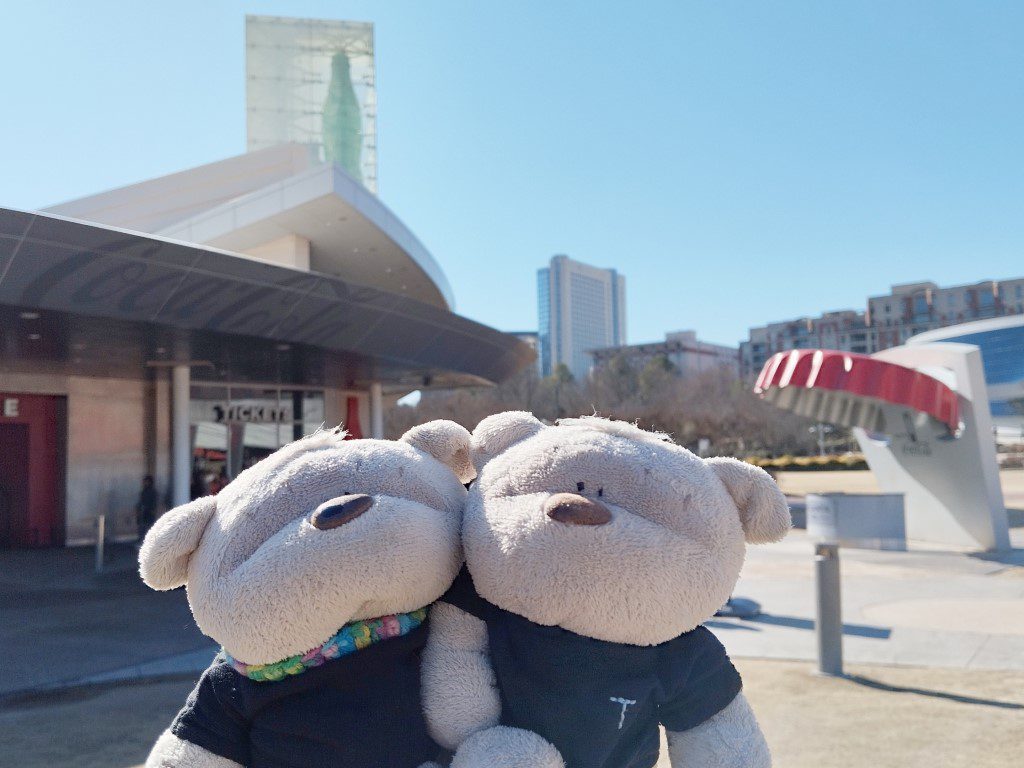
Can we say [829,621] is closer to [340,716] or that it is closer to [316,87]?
[340,716]

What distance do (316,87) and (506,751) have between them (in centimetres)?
4168

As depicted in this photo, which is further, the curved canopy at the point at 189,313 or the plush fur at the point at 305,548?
the curved canopy at the point at 189,313

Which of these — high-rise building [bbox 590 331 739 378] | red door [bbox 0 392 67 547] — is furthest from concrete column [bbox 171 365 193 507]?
high-rise building [bbox 590 331 739 378]

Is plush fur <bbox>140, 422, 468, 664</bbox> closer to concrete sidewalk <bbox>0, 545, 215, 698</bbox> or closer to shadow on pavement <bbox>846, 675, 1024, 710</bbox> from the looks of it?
Answer: concrete sidewalk <bbox>0, 545, 215, 698</bbox>

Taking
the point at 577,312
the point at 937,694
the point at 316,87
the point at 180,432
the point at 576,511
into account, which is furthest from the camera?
the point at 577,312

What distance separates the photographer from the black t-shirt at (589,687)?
5.71 feet

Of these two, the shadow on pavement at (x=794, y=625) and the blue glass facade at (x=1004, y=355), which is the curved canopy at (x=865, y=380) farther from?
the blue glass facade at (x=1004, y=355)

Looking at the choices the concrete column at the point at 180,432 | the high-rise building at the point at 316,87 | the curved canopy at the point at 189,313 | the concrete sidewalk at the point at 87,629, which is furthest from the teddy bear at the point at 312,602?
the high-rise building at the point at 316,87

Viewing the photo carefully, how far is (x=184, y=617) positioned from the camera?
365 inches

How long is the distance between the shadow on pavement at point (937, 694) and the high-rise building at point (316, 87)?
117ft

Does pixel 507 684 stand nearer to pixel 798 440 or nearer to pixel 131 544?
pixel 131 544

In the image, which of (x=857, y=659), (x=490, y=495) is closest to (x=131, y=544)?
(x=857, y=659)

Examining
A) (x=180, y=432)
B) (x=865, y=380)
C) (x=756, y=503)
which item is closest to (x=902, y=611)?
(x=865, y=380)

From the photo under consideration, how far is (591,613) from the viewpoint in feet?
5.69
